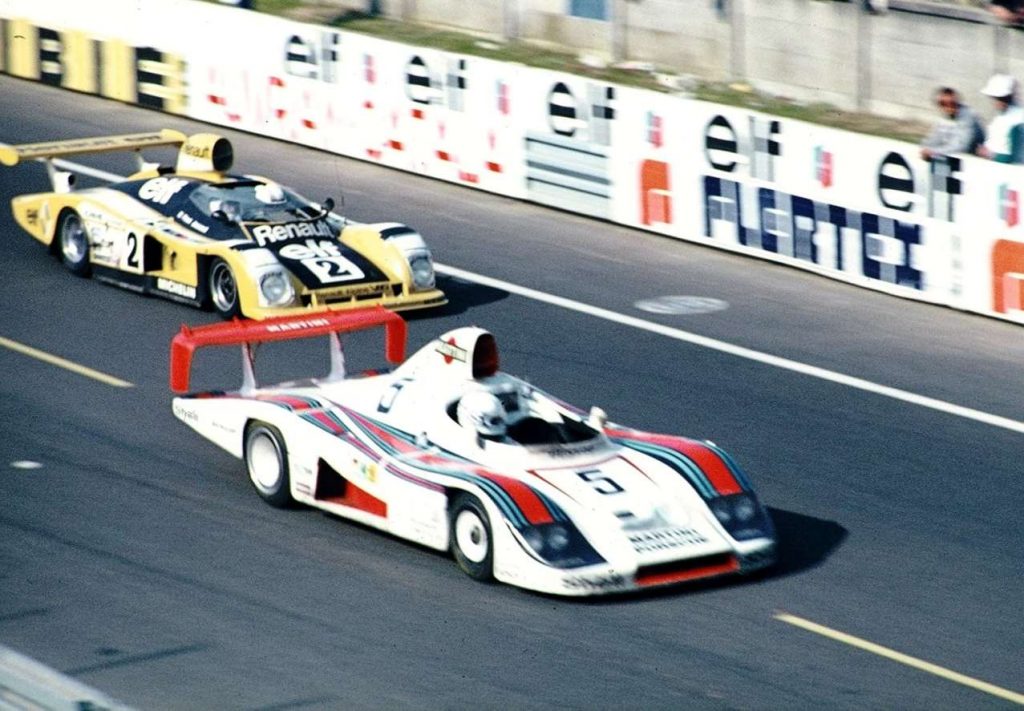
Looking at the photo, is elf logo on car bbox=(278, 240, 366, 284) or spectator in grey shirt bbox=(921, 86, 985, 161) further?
spectator in grey shirt bbox=(921, 86, 985, 161)

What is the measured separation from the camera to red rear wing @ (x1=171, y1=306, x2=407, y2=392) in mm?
14188

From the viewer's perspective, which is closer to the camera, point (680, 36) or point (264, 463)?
point (264, 463)

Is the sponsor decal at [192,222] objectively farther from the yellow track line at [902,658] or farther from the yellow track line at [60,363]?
the yellow track line at [902,658]

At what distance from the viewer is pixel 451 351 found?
13.5 m

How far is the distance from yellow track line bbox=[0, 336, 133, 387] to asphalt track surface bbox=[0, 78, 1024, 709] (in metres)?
0.12

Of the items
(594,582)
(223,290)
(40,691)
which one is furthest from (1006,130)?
(40,691)

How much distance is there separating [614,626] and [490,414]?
1.73m

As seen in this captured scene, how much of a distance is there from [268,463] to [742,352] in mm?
5650

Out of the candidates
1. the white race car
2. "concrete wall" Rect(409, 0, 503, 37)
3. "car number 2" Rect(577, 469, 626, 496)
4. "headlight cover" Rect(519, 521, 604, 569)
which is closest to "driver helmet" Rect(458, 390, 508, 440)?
the white race car

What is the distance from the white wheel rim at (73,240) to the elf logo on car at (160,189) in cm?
72

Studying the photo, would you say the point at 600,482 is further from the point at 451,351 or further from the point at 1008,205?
the point at 1008,205

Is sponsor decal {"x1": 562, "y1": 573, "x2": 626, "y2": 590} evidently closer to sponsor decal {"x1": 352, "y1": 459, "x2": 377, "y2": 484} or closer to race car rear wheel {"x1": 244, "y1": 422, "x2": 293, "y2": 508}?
sponsor decal {"x1": 352, "y1": 459, "x2": 377, "y2": 484}

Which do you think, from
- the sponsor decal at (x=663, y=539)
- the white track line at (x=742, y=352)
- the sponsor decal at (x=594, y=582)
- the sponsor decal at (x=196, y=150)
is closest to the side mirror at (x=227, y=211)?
the sponsor decal at (x=196, y=150)

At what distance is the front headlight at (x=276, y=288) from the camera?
17969 millimetres
